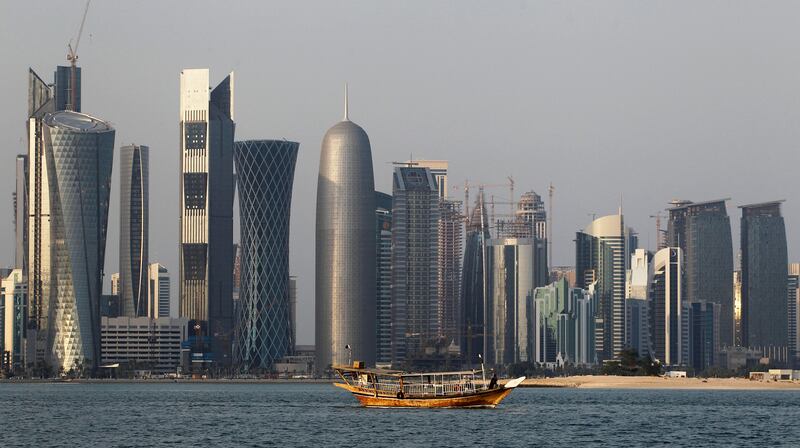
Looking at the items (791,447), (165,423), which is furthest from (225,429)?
(791,447)

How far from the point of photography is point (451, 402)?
194625mm

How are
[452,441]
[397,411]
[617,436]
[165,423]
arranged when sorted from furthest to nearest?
1. [397,411]
2. [165,423]
3. [617,436]
4. [452,441]

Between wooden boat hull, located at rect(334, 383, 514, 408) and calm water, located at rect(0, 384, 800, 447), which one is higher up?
wooden boat hull, located at rect(334, 383, 514, 408)

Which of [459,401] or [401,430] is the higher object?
[459,401]

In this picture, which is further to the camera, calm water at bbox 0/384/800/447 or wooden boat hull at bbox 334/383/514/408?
wooden boat hull at bbox 334/383/514/408

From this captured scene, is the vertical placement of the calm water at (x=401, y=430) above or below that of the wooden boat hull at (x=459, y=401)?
below

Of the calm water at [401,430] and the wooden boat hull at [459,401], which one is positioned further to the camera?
the wooden boat hull at [459,401]

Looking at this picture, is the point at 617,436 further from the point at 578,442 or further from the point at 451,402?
the point at 451,402

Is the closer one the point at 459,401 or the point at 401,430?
the point at 401,430

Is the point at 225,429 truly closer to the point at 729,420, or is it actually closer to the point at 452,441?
the point at 452,441

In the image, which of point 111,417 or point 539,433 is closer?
point 539,433

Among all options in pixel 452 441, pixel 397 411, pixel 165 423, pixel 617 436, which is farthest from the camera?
pixel 397 411

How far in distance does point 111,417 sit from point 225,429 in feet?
121

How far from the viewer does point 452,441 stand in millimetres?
145000
